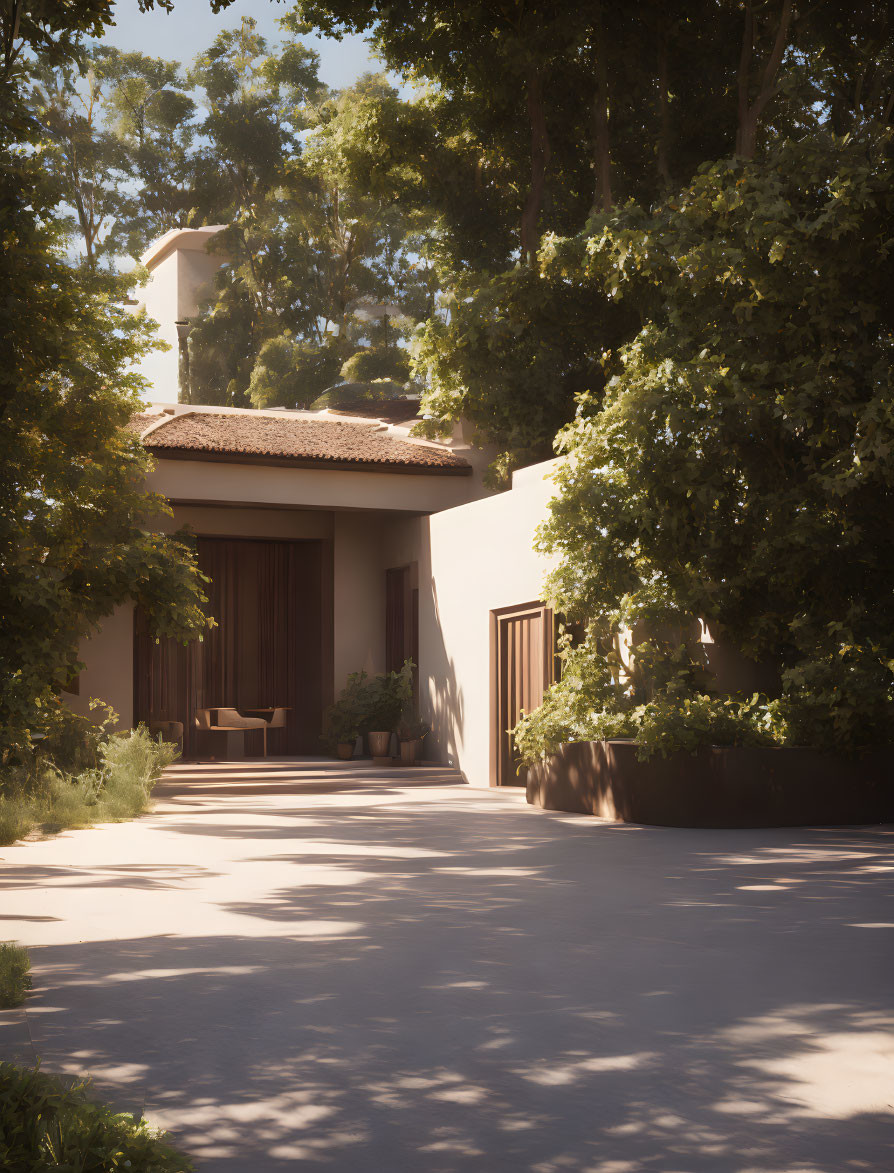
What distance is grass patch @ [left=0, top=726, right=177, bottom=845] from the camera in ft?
36.8

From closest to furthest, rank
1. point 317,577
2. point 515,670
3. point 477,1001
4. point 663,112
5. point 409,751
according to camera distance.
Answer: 1. point 477,1001
2. point 515,670
3. point 409,751
4. point 663,112
5. point 317,577

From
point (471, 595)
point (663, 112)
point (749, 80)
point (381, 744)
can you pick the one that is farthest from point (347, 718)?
point (749, 80)

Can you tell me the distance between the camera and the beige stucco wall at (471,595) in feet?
51.0

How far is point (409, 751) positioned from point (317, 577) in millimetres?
4399

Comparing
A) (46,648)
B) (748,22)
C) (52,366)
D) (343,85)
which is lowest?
(46,648)

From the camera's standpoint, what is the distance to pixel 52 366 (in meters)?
8.91

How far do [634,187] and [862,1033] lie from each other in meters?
19.0

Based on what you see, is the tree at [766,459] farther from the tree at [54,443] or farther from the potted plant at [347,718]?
the potted plant at [347,718]

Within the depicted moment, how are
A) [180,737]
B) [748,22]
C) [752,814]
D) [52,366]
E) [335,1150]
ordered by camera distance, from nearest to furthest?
[335,1150], [52,366], [752,814], [748,22], [180,737]

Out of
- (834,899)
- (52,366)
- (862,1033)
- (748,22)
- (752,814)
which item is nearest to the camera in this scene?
(862,1033)

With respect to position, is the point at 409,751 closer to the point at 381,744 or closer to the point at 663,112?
the point at 381,744

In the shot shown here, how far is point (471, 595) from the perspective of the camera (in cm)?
1720

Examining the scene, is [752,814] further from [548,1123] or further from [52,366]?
[548,1123]

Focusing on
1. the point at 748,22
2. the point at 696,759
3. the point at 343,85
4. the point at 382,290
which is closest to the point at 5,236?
the point at 696,759
